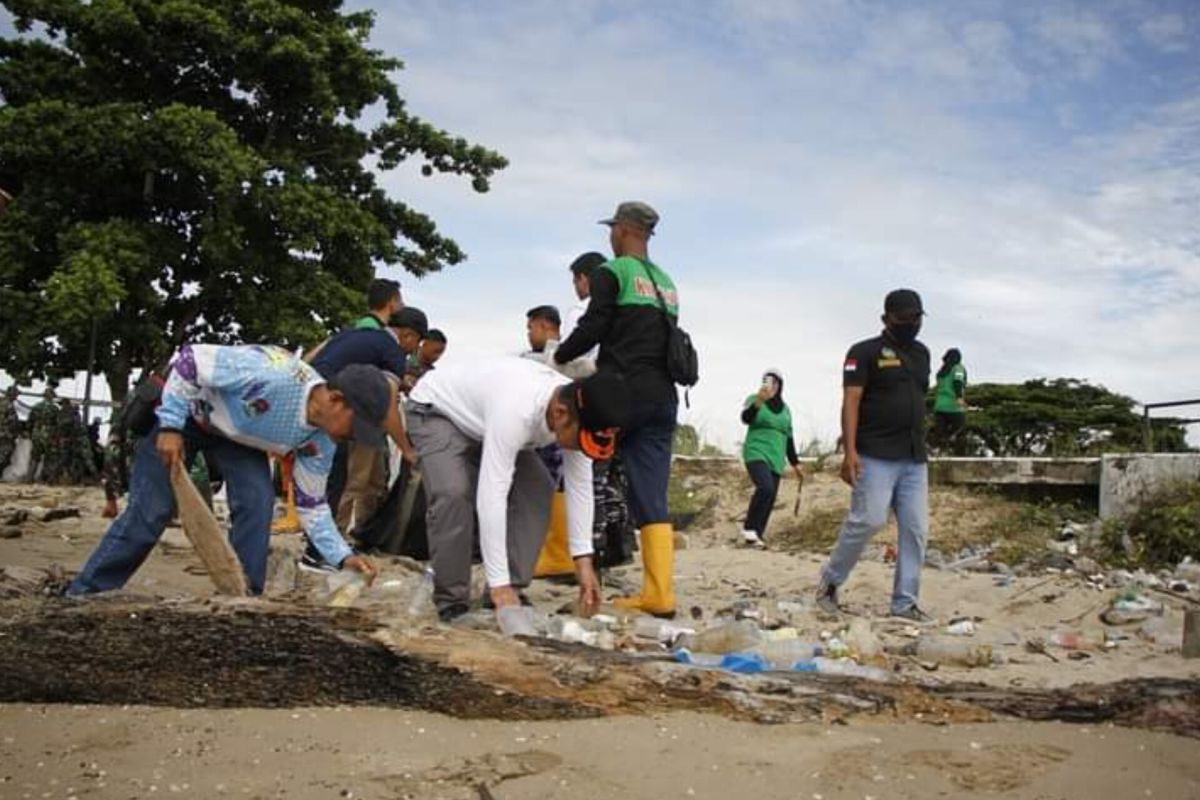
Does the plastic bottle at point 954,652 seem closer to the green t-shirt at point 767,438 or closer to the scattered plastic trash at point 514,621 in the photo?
the scattered plastic trash at point 514,621

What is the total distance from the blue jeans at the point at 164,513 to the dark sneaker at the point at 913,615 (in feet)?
9.66

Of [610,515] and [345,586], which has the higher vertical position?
[610,515]

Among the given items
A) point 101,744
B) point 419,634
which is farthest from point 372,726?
point 101,744

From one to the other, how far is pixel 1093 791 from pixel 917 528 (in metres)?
2.92

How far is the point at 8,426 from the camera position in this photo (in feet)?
43.9

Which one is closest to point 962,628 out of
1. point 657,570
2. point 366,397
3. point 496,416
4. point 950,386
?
point 657,570

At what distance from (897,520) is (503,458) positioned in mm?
2263

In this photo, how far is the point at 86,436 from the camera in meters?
13.8

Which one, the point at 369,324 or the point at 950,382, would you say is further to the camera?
the point at 950,382

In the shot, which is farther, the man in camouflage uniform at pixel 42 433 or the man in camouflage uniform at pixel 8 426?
the man in camouflage uniform at pixel 42 433

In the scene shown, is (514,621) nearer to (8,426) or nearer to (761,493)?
(761,493)

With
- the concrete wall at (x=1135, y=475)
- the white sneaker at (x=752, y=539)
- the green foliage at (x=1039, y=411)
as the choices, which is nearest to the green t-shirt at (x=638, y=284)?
the white sneaker at (x=752, y=539)

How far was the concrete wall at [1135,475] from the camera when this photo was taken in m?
8.80

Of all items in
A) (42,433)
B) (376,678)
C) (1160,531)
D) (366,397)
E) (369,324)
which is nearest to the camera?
(376,678)
